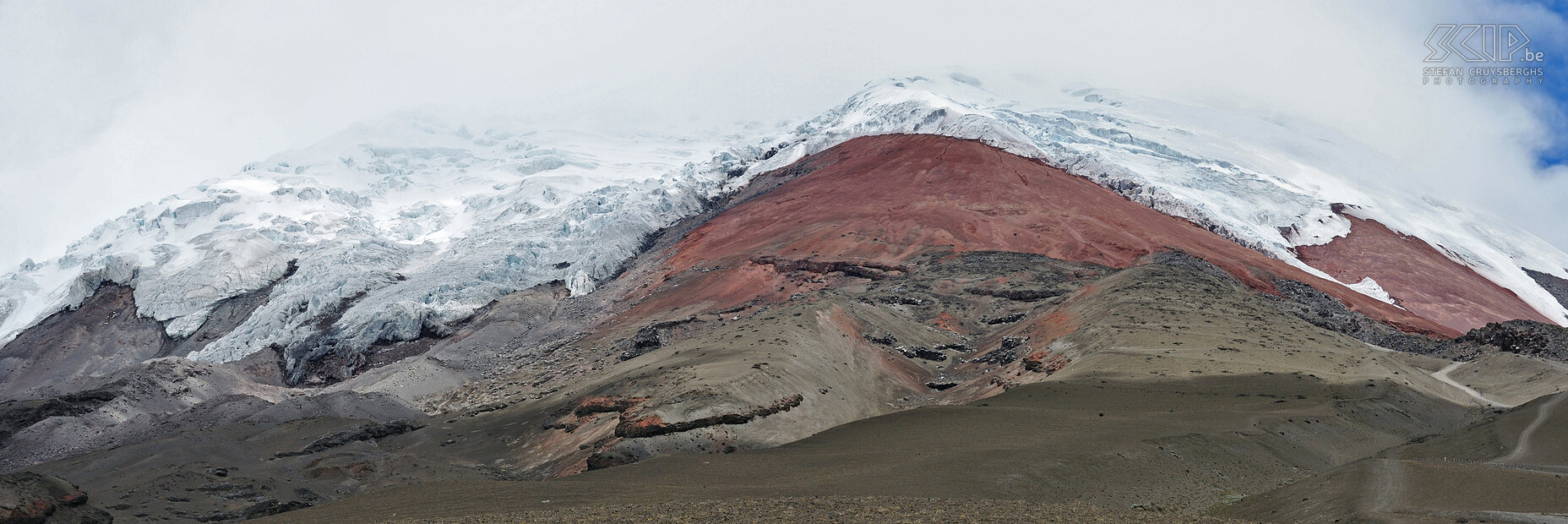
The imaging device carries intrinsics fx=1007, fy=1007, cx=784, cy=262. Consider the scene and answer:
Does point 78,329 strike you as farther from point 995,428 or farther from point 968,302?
point 995,428

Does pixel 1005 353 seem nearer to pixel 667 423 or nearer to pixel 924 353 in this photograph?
pixel 924 353

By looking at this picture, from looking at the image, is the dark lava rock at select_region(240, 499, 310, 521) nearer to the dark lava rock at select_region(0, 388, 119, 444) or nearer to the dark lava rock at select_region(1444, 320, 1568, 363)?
the dark lava rock at select_region(0, 388, 119, 444)

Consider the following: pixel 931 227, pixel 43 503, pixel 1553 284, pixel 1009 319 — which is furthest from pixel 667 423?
pixel 1553 284

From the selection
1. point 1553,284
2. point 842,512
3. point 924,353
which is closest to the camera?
point 842,512

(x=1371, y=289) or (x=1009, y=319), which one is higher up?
(x=1009, y=319)

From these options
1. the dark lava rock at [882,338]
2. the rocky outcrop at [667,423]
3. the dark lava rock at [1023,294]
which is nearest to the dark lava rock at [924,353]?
the dark lava rock at [882,338]
